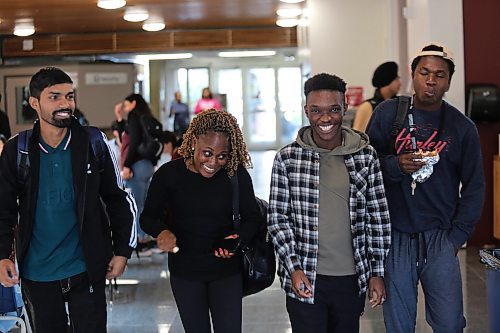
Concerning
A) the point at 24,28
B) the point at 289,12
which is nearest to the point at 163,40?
the point at 24,28

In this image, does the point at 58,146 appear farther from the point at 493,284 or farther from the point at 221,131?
the point at 493,284

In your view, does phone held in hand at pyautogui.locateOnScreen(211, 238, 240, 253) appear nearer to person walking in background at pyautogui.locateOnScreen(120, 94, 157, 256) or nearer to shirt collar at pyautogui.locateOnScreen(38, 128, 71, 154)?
shirt collar at pyautogui.locateOnScreen(38, 128, 71, 154)

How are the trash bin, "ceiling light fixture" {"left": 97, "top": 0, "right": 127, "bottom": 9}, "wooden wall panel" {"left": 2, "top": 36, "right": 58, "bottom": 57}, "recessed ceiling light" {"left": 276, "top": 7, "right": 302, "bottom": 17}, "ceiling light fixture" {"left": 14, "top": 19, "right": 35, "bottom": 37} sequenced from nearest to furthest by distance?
1. the trash bin
2. "ceiling light fixture" {"left": 97, "top": 0, "right": 127, "bottom": 9}
3. "recessed ceiling light" {"left": 276, "top": 7, "right": 302, "bottom": 17}
4. "ceiling light fixture" {"left": 14, "top": 19, "right": 35, "bottom": 37}
5. "wooden wall panel" {"left": 2, "top": 36, "right": 58, "bottom": 57}

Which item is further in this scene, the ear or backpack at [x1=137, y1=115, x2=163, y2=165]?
backpack at [x1=137, y1=115, x2=163, y2=165]

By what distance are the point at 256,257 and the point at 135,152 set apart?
4425 millimetres

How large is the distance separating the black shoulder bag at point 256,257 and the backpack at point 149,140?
14.2ft

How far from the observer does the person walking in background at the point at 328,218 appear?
3.11 meters

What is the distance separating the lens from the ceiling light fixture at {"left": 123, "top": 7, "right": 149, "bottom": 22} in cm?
1087

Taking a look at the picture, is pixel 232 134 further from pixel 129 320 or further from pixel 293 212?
pixel 129 320

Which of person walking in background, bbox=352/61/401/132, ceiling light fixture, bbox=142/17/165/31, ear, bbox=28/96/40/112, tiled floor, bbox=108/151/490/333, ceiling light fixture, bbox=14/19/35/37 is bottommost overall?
tiled floor, bbox=108/151/490/333

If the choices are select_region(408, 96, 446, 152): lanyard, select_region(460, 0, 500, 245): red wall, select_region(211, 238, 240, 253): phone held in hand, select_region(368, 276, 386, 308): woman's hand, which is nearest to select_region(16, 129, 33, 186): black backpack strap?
select_region(211, 238, 240, 253): phone held in hand

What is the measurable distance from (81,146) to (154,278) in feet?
12.4

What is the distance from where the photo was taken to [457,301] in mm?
3393

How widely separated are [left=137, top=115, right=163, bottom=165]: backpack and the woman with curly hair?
14.1 feet
